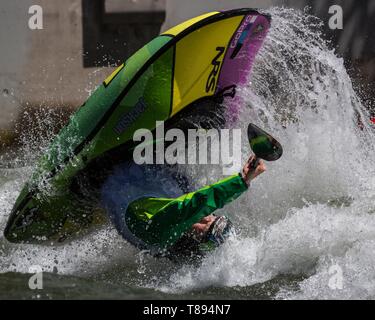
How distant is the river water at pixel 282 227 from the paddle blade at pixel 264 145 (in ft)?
2.35

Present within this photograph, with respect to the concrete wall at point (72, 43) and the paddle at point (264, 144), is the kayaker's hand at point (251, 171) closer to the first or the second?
the paddle at point (264, 144)

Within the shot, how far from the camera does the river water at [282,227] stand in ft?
13.6

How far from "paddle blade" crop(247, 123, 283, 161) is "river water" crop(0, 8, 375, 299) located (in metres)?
0.72

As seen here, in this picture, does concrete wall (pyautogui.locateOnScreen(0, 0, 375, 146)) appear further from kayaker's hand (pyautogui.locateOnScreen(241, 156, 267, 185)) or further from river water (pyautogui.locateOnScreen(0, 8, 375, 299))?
kayaker's hand (pyautogui.locateOnScreen(241, 156, 267, 185))

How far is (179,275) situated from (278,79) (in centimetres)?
133

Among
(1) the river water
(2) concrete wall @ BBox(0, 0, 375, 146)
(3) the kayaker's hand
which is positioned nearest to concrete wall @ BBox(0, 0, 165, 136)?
(2) concrete wall @ BBox(0, 0, 375, 146)

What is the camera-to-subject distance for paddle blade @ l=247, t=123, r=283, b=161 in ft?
12.3

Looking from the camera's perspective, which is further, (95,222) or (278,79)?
(278,79)

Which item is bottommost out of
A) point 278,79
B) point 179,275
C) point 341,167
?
point 179,275

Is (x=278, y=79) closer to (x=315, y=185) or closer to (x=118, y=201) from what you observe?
(x=315, y=185)

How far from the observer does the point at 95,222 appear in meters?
4.56
